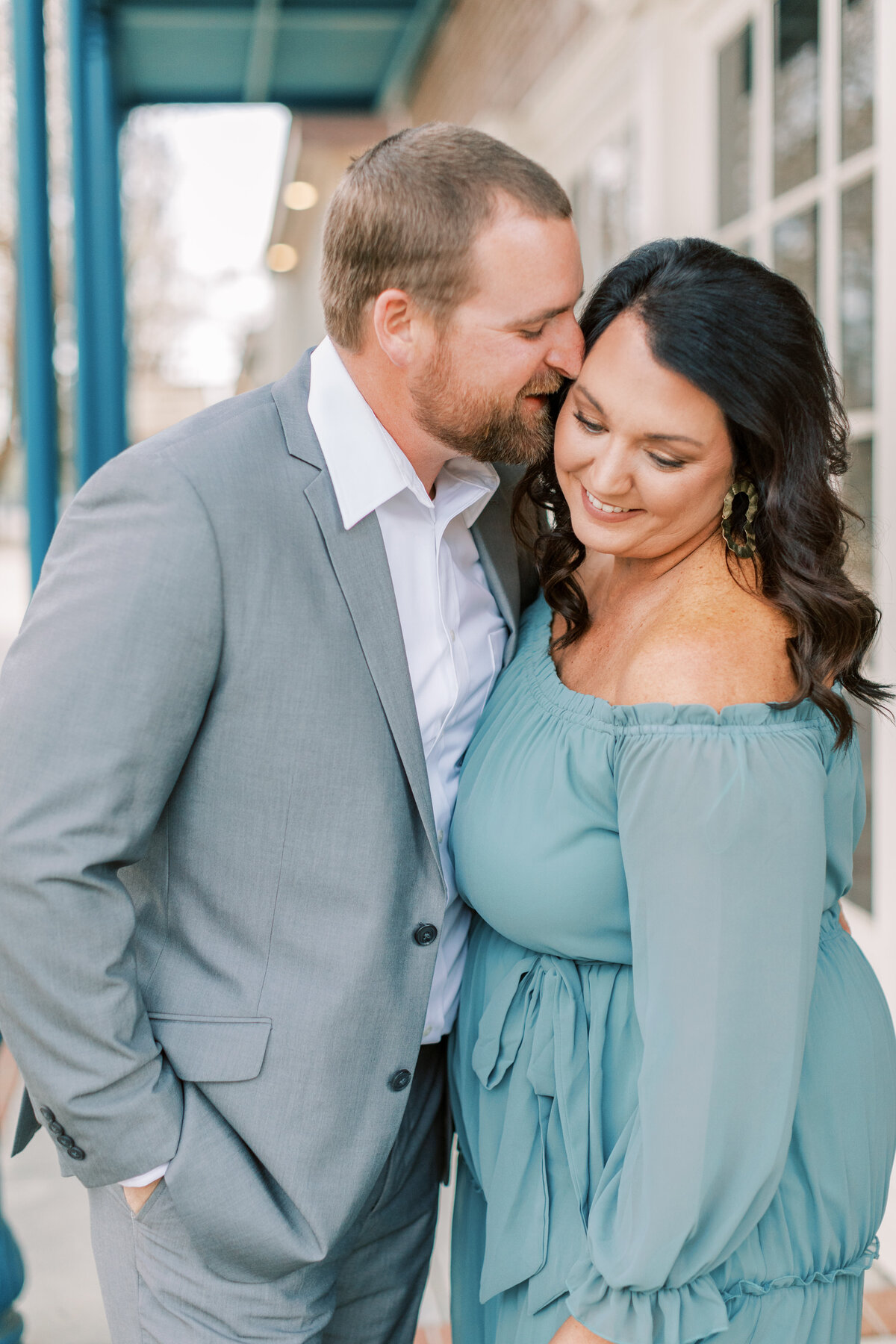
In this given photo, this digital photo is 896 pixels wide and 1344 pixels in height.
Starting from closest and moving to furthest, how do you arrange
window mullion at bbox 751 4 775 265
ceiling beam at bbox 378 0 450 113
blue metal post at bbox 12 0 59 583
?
1. blue metal post at bbox 12 0 59 583
2. window mullion at bbox 751 4 775 265
3. ceiling beam at bbox 378 0 450 113

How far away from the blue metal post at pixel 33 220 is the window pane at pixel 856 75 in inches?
77.7

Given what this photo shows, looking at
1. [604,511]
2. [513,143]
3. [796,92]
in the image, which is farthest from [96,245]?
[604,511]

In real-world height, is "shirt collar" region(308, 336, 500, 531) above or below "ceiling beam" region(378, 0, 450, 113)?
below

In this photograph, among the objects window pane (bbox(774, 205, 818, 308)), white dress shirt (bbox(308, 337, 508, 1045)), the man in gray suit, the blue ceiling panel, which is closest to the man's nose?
the man in gray suit

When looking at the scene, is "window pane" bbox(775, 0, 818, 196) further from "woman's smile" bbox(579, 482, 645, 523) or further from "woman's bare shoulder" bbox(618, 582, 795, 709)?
"woman's bare shoulder" bbox(618, 582, 795, 709)

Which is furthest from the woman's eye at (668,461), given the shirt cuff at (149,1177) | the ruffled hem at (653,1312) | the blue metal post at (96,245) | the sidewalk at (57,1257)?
the blue metal post at (96,245)

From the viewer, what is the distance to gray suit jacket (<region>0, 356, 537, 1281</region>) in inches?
57.6

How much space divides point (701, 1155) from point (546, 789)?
0.48 meters

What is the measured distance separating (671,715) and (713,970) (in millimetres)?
300

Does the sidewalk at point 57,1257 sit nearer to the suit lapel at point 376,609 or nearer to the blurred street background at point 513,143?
the blurred street background at point 513,143

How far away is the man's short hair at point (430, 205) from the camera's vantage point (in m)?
1.62

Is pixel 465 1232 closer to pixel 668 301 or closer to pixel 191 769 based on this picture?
pixel 191 769

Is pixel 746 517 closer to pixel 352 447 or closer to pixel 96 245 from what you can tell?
pixel 352 447

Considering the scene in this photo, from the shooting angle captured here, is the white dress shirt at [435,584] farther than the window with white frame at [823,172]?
No
